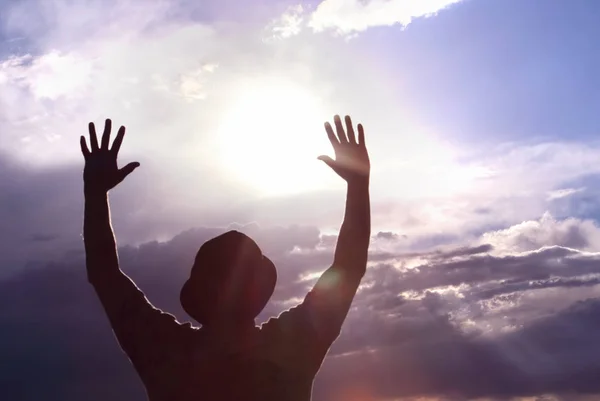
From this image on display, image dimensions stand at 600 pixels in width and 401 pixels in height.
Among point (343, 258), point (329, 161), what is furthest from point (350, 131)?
point (343, 258)

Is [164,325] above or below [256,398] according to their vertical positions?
above

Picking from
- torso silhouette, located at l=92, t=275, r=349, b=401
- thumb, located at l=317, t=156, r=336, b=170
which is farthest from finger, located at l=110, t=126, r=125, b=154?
thumb, located at l=317, t=156, r=336, b=170

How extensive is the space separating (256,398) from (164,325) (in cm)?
108

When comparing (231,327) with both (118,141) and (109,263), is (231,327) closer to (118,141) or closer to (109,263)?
(109,263)

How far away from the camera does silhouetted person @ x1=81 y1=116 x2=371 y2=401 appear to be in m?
5.39

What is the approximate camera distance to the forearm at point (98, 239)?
5.97m

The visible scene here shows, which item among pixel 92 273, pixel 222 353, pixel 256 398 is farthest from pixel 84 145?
pixel 256 398

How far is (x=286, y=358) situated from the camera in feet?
17.9

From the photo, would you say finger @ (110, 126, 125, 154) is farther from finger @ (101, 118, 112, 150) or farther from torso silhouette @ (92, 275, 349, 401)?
torso silhouette @ (92, 275, 349, 401)

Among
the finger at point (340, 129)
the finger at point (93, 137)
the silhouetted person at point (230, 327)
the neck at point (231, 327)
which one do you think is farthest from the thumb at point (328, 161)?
the finger at point (93, 137)

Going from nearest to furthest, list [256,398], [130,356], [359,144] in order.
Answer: [256,398] < [130,356] < [359,144]

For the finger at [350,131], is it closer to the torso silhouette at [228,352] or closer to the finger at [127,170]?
the torso silhouette at [228,352]

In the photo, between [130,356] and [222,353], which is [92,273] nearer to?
[130,356]

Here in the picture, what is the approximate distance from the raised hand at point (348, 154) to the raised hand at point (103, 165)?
7.08ft
